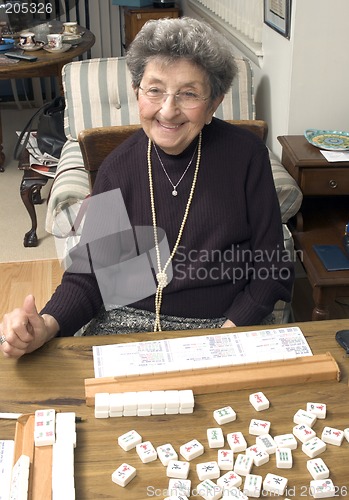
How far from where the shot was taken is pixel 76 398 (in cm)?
112

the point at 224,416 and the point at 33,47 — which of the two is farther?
the point at 33,47

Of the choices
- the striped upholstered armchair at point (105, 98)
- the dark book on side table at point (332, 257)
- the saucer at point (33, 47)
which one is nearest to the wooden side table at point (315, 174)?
the dark book on side table at point (332, 257)

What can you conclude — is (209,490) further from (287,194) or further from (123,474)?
(287,194)

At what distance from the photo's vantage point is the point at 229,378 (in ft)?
3.76

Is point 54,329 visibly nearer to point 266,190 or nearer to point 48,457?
point 48,457

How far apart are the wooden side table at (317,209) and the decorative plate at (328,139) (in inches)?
1.1

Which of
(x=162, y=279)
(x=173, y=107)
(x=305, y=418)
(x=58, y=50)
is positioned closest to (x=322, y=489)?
(x=305, y=418)

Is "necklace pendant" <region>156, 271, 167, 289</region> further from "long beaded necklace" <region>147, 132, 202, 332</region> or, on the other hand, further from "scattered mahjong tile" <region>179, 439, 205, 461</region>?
"scattered mahjong tile" <region>179, 439, 205, 461</region>

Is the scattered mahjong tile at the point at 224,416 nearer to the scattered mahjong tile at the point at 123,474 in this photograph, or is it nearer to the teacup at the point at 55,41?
the scattered mahjong tile at the point at 123,474

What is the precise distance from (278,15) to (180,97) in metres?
1.47

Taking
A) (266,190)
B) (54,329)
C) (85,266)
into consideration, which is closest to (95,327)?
(85,266)

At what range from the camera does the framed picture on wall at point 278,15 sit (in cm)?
258

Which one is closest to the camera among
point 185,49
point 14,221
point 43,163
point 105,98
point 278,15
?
point 185,49

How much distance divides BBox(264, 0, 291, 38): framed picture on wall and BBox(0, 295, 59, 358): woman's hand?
1.85m
